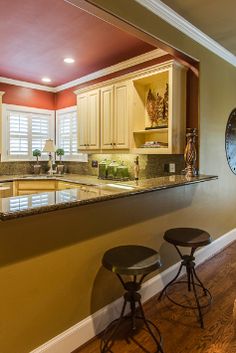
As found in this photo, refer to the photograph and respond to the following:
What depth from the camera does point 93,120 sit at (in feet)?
13.9

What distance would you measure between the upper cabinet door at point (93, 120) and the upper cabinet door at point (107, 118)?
112mm

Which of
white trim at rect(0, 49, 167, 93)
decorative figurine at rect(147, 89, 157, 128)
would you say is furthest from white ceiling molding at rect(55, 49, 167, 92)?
decorative figurine at rect(147, 89, 157, 128)

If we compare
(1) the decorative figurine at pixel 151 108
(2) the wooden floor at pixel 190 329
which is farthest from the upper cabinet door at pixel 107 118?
(2) the wooden floor at pixel 190 329

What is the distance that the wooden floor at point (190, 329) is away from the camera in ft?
6.35

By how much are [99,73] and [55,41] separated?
3.97 ft

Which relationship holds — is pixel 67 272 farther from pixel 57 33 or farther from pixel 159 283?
pixel 57 33

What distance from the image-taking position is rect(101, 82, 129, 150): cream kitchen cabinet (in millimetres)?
3727

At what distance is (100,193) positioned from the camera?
1.93 metres

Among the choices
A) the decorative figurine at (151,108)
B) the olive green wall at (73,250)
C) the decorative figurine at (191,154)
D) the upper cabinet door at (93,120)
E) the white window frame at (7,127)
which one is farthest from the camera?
the white window frame at (7,127)

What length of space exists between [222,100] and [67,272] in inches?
119

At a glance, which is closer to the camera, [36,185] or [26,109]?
[36,185]

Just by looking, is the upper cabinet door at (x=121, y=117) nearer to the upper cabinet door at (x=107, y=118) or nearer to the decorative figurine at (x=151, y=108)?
the upper cabinet door at (x=107, y=118)

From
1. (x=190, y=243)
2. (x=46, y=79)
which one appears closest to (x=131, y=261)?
(x=190, y=243)

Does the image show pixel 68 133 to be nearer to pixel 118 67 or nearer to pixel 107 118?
pixel 107 118
